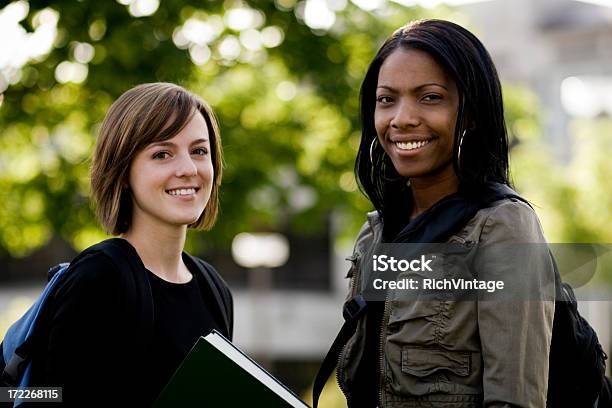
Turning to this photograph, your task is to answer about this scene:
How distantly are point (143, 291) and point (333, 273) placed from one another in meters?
22.0

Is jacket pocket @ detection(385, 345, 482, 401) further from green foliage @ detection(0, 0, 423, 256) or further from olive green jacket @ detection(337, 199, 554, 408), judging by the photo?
green foliage @ detection(0, 0, 423, 256)

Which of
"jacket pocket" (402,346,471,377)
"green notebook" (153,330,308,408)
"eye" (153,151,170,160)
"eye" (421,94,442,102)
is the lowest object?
"green notebook" (153,330,308,408)

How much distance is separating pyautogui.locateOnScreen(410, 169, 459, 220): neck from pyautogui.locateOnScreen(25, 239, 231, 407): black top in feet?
2.64

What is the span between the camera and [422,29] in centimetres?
253

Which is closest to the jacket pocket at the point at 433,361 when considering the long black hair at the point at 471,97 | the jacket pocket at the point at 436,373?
the jacket pocket at the point at 436,373

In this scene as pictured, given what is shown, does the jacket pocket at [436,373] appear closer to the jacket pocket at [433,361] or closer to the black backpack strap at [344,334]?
the jacket pocket at [433,361]

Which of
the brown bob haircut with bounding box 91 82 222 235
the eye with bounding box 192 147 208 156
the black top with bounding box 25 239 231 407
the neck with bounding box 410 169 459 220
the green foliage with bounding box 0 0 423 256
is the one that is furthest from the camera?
the green foliage with bounding box 0 0 423 256

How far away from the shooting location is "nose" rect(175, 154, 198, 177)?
2.72 metres

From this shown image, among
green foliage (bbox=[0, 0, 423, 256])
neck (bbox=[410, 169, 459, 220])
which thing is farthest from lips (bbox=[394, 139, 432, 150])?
green foliage (bbox=[0, 0, 423, 256])

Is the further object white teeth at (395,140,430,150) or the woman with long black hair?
white teeth at (395,140,430,150)

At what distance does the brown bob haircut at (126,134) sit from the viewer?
2.70 metres

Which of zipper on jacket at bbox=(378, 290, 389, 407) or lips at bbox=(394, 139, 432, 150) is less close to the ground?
lips at bbox=(394, 139, 432, 150)

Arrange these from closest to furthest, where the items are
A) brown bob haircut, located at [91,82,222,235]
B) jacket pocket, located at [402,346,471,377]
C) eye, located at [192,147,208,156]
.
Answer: jacket pocket, located at [402,346,471,377] → brown bob haircut, located at [91,82,222,235] → eye, located at [192,147,208,156]

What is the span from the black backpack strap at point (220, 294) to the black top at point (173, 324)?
51mm
